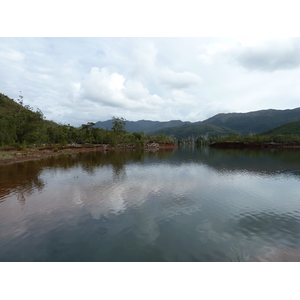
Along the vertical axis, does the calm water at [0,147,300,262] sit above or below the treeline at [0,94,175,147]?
below

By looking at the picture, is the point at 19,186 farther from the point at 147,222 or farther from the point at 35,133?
the point at 35,133

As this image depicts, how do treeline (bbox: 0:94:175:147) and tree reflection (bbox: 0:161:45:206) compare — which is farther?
treeline (bbox: 0:94:175:147)

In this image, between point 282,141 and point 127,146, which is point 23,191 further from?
point 282,141

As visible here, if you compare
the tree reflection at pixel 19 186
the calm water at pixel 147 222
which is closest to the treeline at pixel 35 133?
the tree reflection at pixel 19 186

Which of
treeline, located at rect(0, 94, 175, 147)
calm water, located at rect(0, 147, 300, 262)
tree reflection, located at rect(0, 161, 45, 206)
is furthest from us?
treeline, located at rect(0, 94, 175, 147)

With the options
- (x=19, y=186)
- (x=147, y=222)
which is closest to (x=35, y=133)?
(x=19, y=186)

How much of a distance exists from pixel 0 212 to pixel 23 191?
17.0ft

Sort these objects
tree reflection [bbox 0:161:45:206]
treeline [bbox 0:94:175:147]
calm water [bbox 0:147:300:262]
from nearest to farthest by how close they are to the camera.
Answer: calm water [bbox 0:147:300:262], tree reflection [bbox 0:161:45:206], treeline [bbox 0:94:175:147]

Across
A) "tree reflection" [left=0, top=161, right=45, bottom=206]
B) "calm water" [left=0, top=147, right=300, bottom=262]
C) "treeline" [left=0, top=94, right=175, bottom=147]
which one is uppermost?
"treeline" [left=0, top=94, right=175, bottom=147]

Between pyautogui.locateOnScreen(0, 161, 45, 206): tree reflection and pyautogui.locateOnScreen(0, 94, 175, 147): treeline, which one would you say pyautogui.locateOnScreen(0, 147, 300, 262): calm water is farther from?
pyautogui.locateOnScreen(0, 94, 175, 147): treeline

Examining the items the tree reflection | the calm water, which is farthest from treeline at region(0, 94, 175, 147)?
the calm water

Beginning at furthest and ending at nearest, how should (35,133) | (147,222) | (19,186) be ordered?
(35,133) → (19,186) → (147,222)

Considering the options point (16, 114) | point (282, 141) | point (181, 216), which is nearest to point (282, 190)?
point (181, 216)

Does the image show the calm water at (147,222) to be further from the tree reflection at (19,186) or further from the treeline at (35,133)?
the treeline at (35,133)
